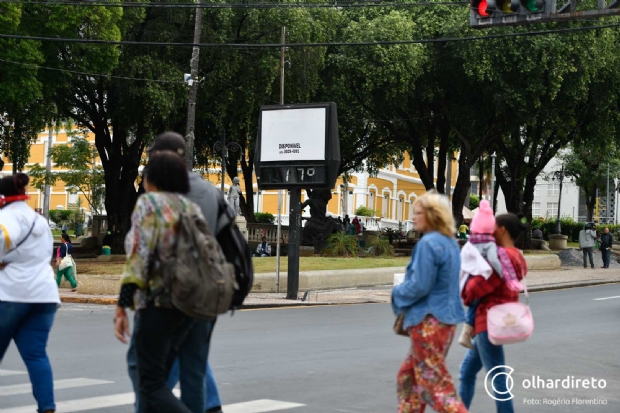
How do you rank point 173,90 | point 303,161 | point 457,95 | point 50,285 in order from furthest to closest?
point 457,95 < point 173,90 < point 303,161 < point 50,285

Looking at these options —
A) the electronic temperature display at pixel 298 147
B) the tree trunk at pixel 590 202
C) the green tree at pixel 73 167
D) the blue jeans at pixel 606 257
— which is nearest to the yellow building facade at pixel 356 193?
the tree trunk at pixel 590 202

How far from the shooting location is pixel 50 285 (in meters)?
7.27

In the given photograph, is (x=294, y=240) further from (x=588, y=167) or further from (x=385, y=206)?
(x=385, y=206)

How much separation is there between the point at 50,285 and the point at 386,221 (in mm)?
74289

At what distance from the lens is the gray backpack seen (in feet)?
16.9

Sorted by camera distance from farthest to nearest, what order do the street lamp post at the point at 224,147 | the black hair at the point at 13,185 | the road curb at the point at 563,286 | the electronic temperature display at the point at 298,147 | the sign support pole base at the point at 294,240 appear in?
the street lamp post at the point at 224,147 < the road curb at the point at 563,286 < the sign support pole base at the point at 294,240 < the electronic temperature display at the point at 298,147 < the black hair at the point at 13,185

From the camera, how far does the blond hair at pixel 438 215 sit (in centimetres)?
638

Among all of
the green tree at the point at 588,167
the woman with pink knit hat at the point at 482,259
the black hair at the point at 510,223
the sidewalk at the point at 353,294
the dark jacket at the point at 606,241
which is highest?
the green tree at the point at 588,167

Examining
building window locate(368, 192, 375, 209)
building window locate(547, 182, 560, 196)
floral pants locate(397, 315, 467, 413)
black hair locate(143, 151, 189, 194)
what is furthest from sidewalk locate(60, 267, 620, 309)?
building window locate(547, 182, 560, 196)

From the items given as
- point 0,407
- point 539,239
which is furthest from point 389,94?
point 0,407

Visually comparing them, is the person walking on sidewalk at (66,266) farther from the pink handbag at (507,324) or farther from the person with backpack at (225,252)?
the person with backpack at (225,252)

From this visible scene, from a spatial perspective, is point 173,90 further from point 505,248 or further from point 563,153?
point 563,153

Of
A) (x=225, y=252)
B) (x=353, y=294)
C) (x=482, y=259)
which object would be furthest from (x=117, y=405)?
(x=353, y=294)

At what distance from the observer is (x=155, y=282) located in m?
5.20
